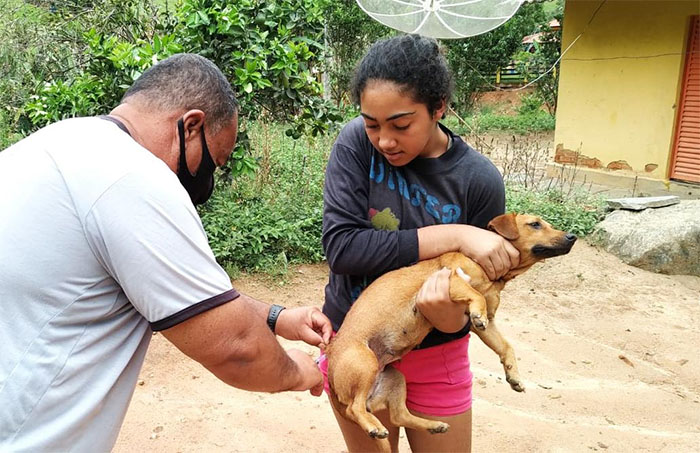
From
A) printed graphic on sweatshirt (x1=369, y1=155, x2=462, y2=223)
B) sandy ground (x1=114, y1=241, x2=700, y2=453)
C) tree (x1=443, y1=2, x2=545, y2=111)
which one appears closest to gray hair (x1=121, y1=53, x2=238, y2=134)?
printed graphic on sweatshirt (x1=369, y1=155, x2=462, y2=223)

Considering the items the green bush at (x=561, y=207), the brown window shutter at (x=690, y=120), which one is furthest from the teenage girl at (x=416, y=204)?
the brown window shutter at (x=690, y=120)

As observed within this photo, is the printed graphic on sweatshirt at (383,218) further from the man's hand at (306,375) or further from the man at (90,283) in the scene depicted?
the man at (90,283)

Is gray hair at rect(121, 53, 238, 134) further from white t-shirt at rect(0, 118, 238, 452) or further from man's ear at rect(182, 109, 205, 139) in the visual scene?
white t-shirt at rect(0, 118, 238, 452)

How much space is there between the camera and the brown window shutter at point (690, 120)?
943cm

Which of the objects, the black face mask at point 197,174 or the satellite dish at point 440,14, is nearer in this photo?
the black face mask at point 197,174

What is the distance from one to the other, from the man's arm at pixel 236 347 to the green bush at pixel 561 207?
22.5 ft

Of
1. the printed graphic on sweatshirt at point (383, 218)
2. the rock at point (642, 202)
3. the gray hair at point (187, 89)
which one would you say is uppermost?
the gray hair at point (187, 89)

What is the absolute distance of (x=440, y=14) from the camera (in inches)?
364

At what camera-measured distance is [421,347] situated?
251cm

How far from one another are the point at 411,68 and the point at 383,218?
603 millimetres

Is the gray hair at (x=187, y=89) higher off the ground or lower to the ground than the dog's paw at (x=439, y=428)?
higher

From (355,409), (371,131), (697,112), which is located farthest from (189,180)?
(697,112)

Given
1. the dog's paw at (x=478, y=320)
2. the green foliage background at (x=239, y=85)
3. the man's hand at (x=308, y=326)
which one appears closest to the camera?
the dog's paw at (x=478, y=320)

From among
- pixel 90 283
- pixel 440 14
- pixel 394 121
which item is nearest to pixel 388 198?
pixel 394 121
